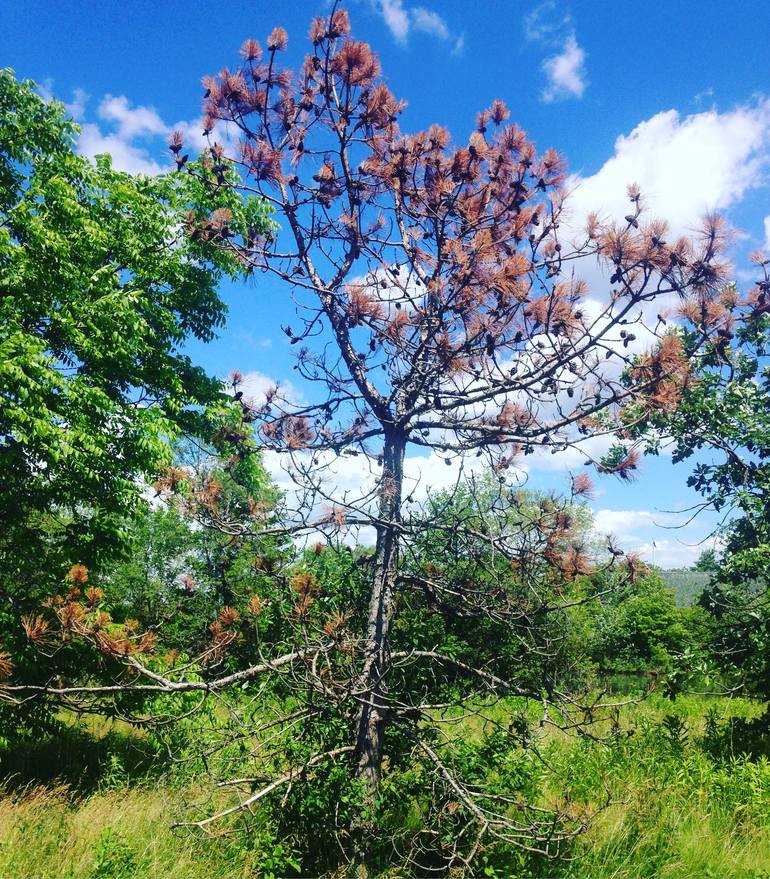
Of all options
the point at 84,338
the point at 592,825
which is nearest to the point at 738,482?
the point at 592,825

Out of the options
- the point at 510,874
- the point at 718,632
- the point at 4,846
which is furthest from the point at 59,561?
the point at 718,632

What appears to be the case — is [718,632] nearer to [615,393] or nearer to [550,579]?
[550,579]

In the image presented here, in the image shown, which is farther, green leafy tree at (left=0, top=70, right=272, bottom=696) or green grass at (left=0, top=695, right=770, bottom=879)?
green leafy tree at (left=0, top=70, right=272, bottom=696)

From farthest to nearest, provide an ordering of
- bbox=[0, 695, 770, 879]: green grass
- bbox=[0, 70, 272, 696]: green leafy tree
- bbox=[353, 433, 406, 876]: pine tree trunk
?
bbox=[0, 70, 272, 696]: green leafy tree < bbox=[0, 695, 770, 879]: green grass < bbox=[353, 433, 406, 876]: pine tree trunk

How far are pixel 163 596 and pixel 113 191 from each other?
1086 cm

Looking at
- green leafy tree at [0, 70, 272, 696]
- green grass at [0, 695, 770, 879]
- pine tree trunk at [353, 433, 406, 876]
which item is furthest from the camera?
green leafy tree at [0, 70, 272, 696]

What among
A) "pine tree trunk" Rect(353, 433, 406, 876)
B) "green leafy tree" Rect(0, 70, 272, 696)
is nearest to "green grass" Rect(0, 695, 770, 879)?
"pine tree trunk" Rect(353, 433, 406, 876)

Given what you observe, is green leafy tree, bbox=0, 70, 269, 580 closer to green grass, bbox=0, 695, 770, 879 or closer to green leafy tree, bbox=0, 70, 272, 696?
green leafy tree, bbox=0, 70, 272, 696

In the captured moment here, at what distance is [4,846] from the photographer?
5.05m

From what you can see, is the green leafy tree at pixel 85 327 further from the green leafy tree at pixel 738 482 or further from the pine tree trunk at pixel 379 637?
the green leafy tree at pixel 738 482

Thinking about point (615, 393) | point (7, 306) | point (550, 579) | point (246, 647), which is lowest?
point (246, 647)

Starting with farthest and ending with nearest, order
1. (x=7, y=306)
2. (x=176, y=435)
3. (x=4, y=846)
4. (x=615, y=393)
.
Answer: (x=176, y=435)
(x=7, y=306)
(x=4, y=846)
(x=615, y=393)

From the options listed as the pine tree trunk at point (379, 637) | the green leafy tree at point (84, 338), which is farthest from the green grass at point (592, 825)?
the green leafy tree at point (84, 338)

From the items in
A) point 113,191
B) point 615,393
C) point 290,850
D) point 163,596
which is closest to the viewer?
point 615,393
